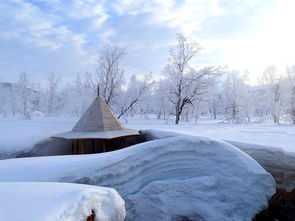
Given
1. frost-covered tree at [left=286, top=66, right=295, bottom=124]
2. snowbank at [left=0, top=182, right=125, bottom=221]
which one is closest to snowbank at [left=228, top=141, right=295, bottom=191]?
snowbank at [left=0, top=182, right=125, bottom=221]

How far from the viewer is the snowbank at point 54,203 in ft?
5.55

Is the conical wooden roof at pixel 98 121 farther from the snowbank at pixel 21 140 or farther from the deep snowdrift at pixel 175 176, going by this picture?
the deep snowdrift at pixel 175 176

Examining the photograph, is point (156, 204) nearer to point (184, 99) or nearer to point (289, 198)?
point (289, 198)

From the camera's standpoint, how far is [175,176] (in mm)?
4566

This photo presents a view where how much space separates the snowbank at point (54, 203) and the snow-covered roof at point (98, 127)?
5590mm

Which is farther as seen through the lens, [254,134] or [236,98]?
[236,98]

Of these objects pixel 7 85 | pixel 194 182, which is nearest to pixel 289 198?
pixel 194 182

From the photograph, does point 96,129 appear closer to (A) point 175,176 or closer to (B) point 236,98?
(A) point 175,176

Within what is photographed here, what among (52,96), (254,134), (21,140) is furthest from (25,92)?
(254,134)

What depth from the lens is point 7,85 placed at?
1518 inches

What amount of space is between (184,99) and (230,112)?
1025 centimetres

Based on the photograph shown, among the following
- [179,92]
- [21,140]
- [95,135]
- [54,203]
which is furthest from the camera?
[179,92]

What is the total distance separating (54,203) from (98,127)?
694 centimetres

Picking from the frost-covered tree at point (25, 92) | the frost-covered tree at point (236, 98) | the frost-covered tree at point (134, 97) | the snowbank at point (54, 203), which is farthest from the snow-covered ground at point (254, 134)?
the frost-covered tree at point (25, 92)
